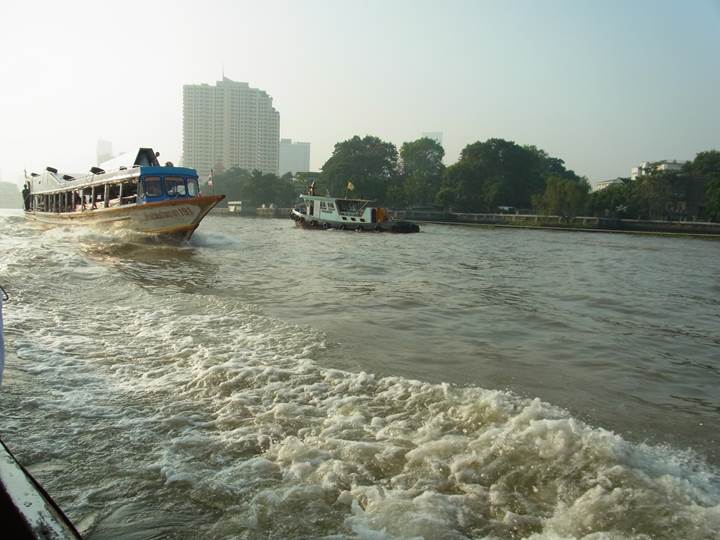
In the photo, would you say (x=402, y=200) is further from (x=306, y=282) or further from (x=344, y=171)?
(x=306, y=282)

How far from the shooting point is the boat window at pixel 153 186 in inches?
684

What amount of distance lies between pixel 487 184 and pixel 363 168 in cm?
2500

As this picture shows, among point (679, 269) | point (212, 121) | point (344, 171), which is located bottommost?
point (679, 269)

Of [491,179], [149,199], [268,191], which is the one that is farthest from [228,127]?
[149,199]

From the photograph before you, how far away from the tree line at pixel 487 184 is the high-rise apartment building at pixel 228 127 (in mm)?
20606

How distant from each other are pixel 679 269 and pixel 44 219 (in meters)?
28.0

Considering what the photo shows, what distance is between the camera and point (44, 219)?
26516mm

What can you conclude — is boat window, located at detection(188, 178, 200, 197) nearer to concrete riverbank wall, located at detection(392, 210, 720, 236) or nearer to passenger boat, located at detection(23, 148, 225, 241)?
passenger boat, located at detection(23, 148, 225, 241)

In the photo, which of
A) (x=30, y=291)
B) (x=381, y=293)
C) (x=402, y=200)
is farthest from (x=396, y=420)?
(x=402, y=200)

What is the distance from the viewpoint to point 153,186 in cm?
1748

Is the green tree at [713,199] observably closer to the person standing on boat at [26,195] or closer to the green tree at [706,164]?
the green tree at [706,164]

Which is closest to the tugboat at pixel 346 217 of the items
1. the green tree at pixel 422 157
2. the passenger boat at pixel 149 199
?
the passenger boat at pixel 149 199

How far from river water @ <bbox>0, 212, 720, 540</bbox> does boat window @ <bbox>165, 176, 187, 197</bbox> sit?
32.5 feet

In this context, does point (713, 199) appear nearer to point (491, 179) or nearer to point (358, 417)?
point (491, 179)
